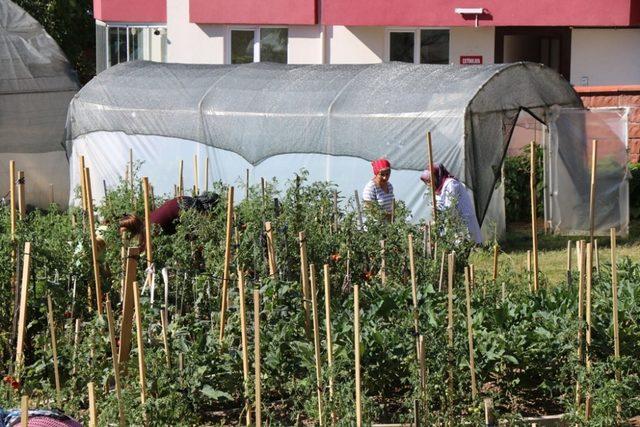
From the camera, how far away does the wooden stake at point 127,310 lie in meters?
6.63


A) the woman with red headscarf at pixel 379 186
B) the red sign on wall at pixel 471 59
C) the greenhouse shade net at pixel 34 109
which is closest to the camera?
the woman with red headscarf at pixel 379 186

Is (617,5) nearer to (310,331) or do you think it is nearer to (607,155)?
(607,155)

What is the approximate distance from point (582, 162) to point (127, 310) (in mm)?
9039

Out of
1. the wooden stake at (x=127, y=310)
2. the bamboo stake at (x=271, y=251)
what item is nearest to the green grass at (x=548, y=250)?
the bamboo stake at (x=271, y=251)

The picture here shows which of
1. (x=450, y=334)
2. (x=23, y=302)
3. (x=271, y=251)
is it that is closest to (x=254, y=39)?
(x=271, y=251)

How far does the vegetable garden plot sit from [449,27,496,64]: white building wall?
12380 mm

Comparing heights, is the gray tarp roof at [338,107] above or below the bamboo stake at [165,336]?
above

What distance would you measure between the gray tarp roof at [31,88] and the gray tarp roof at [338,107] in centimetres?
79

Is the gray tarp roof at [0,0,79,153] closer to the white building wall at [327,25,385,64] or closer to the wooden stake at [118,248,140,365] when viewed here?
the white building wall at [327,25,385,64]

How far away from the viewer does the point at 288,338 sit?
6.93 m

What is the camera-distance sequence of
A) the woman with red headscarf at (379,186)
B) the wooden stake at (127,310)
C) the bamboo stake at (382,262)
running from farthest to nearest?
the woman with red headscarf at (379,186) → the bamboo stake at (382,262) → the wooden stake at (127,310)

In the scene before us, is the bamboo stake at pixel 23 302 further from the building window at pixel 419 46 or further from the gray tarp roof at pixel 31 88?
the building window at pixel 419 46

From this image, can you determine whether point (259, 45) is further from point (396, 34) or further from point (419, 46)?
point (419, 46)

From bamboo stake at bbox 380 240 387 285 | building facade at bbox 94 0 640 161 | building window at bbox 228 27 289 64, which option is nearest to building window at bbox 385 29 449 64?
building facade at bbox 94 0 640 161
